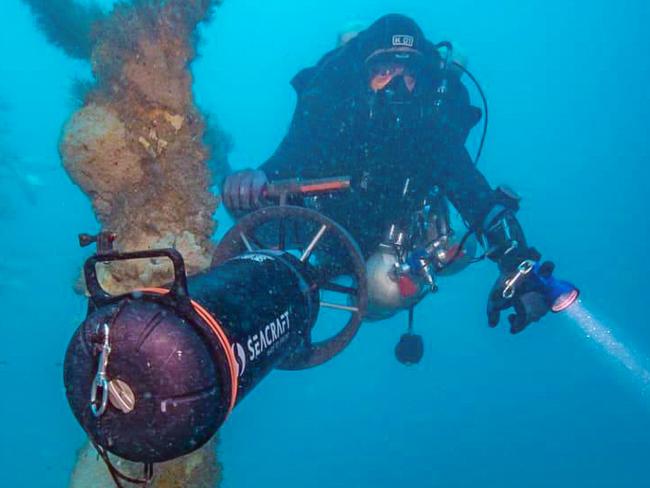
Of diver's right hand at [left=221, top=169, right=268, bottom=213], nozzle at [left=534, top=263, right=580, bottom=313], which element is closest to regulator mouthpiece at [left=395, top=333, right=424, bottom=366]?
nozzle at [left=534, top=263, right=580, bottom=313]

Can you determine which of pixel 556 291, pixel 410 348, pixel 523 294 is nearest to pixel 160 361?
pixel 523 294

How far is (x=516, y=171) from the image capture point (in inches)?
2004

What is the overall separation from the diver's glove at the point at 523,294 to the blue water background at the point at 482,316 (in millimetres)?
32826

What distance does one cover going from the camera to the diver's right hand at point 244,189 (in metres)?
4.00

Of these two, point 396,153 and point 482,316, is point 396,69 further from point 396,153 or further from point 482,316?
point 482,316

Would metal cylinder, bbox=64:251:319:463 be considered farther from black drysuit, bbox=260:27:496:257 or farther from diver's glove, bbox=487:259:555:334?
black drysuit, bbox=260:27:496:257

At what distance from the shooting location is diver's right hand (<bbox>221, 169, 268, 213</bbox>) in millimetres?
4004

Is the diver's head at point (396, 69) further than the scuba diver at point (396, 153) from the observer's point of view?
Yes

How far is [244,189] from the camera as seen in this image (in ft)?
13.1

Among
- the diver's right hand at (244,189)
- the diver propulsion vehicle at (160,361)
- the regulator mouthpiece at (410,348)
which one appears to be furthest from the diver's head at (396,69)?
the diver propulsion vehicle at (160,361)

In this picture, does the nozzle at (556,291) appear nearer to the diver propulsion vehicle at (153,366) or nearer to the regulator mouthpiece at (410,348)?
the regulator mouthpiece at (410,348)

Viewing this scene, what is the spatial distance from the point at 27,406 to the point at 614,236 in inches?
1918

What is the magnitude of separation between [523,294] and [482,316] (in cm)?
4708

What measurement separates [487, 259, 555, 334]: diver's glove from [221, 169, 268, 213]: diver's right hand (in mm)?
1966
